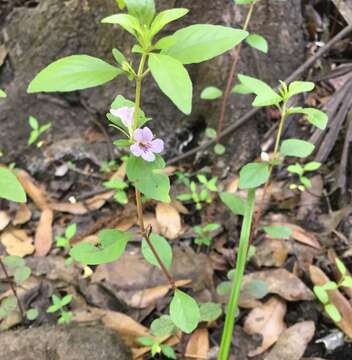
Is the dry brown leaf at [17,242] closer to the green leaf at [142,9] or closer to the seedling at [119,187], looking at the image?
the seedling at [119,187]

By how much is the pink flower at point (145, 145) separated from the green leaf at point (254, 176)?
310mm

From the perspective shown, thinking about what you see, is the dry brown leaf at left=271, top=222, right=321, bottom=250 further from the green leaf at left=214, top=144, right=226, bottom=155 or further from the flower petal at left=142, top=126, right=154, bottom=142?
the flower petal at left=142, top=126, right=154, bottom=142

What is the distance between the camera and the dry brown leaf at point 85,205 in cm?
228

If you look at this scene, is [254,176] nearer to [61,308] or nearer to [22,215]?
[61,308]

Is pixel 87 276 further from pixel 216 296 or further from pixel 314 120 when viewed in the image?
pixel 314 120

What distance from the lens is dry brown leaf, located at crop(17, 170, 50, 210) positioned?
7.59 feet

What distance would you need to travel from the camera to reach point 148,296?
6.19 feet

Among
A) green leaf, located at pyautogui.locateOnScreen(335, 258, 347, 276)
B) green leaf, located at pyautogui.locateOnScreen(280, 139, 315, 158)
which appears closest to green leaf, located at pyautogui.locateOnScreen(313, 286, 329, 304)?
green leaf, located at pyautogui.locateOnScreen(335, 258, 347, 276)

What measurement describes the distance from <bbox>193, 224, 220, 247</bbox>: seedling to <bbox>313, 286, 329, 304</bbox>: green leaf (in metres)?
0.44

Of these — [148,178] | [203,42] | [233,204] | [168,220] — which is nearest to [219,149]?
[168,220]

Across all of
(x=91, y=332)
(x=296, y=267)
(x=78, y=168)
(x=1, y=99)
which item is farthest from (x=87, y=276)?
(x=1, y=99)

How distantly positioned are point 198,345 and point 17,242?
94 cm

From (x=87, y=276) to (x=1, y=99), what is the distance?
1.08m

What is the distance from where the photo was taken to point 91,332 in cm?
162
